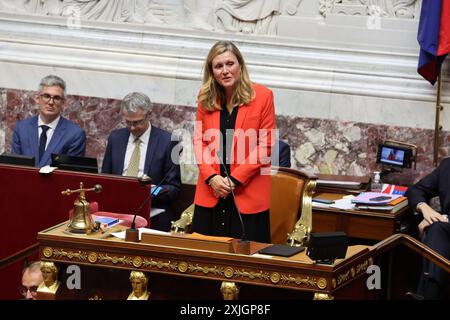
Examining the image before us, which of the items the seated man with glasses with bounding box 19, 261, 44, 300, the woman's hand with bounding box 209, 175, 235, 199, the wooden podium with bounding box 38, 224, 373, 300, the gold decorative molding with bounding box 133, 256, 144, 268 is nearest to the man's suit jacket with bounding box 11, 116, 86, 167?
the seated man with glasses with bounding box 19, 261, 44, 300

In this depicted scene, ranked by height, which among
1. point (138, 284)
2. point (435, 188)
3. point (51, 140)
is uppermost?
point (51, 140)

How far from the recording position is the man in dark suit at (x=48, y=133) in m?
7.90

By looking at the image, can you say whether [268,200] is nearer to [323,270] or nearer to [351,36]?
[323,270]

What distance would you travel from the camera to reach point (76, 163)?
7.11 m

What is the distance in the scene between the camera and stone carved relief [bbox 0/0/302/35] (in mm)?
8469

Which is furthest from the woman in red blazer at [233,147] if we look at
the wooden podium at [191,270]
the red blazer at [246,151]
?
the wooden podium at [191,270]

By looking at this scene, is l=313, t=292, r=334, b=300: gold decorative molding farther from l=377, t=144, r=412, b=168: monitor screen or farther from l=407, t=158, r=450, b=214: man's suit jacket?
l=377, t=144, r=412, b=168: monitor screen

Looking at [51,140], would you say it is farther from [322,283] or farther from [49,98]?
[322,283]

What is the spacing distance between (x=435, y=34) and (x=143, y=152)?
93.5 inches

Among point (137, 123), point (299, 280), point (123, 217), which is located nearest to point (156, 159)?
point (137, 123)

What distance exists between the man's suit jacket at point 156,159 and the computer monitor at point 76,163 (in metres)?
0.65

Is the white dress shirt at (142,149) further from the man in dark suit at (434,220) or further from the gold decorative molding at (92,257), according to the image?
the gold decorative molding at (92,257)

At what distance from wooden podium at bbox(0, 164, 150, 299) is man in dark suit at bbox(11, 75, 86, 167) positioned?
30.6 inches
